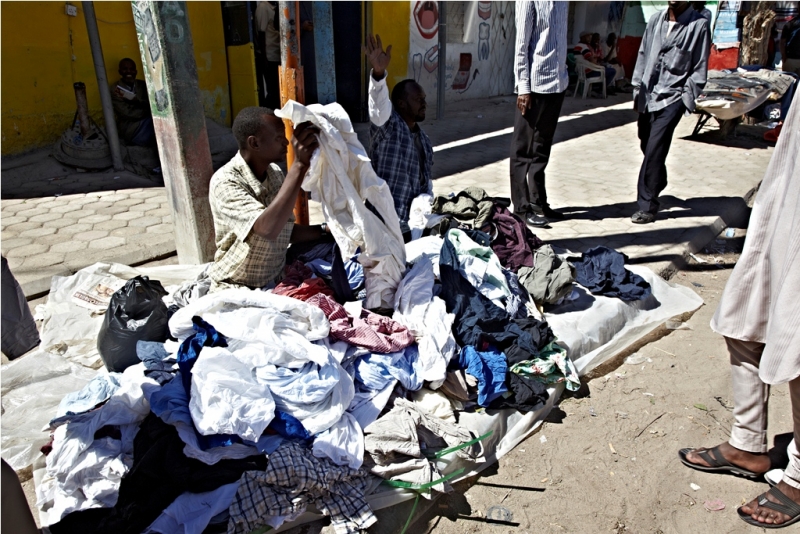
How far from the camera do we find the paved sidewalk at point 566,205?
467 centimetres

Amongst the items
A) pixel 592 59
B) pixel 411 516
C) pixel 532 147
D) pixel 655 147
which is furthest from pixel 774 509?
pixel 592 59

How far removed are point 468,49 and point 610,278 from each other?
1013 centimetres

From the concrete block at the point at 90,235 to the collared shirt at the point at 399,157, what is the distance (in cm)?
271

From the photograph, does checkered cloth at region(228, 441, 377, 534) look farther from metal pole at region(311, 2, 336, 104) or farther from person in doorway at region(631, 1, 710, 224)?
metal pole at region(311, 2, 336, 104)

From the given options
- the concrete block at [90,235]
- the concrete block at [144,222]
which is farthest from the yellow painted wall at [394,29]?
the concrete block at [90,235]

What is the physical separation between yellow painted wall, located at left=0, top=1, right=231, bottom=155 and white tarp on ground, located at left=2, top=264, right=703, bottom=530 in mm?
4022

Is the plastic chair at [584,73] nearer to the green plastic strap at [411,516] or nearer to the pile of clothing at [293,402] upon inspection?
the pile of clothing at [293,402]

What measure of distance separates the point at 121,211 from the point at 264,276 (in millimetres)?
3344

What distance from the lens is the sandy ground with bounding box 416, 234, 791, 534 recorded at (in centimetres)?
236

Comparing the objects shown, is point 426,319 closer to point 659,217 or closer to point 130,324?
point 130,324

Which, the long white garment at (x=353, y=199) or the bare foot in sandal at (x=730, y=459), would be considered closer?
the bare foot in sandal at (x=730, y=459)

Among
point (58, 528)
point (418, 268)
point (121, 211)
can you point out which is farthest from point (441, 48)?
point (58, 528)

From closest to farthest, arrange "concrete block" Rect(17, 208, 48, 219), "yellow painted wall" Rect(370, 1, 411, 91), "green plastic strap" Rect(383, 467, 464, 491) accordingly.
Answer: "green plastic strap" Rect(383, 467, 464, 491), "concrete block" Rect(17, 208, 48, 219), "yellow painted wall" Rect(370, 1, 411, 91)

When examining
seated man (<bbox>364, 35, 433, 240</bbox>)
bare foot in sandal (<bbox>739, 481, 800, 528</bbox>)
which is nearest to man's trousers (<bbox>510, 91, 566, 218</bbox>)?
seated man (<bbox>364, 35, 433, 240</bbox>)
